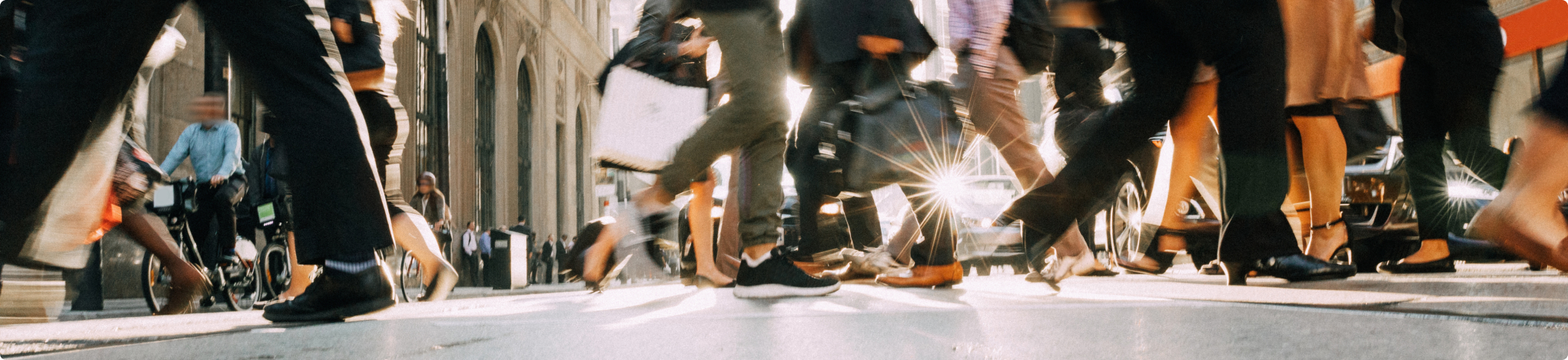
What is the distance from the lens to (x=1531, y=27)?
871cm

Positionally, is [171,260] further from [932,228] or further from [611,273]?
[932,228]

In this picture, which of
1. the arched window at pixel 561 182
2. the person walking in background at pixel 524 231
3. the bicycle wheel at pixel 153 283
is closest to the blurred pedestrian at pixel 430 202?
the bicycle wheel at pixel 153 283

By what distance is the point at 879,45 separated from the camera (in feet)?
12.3

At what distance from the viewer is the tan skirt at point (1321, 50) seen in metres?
3.36

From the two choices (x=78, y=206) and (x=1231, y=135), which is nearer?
(x=78, y=206)

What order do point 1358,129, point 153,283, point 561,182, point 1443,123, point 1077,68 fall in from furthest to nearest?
point 561,182 < point 1077,68 < point 153,283 < point 1358,129 < point 1443,123

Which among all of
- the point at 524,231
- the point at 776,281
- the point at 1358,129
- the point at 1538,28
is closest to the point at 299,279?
the point at 776,281

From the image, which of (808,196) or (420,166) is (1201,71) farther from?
(420,166)

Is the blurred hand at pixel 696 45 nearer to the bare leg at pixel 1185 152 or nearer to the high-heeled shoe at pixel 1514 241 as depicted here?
the bare leg at pixel 1185 152

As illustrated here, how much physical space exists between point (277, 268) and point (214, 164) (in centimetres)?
75

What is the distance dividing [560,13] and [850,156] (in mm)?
22497

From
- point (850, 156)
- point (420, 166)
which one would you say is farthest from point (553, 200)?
Result: point (850, 156)

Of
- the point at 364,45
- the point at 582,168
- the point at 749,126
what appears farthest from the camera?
the point at 582,168

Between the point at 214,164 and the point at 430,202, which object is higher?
the point at 214,164
